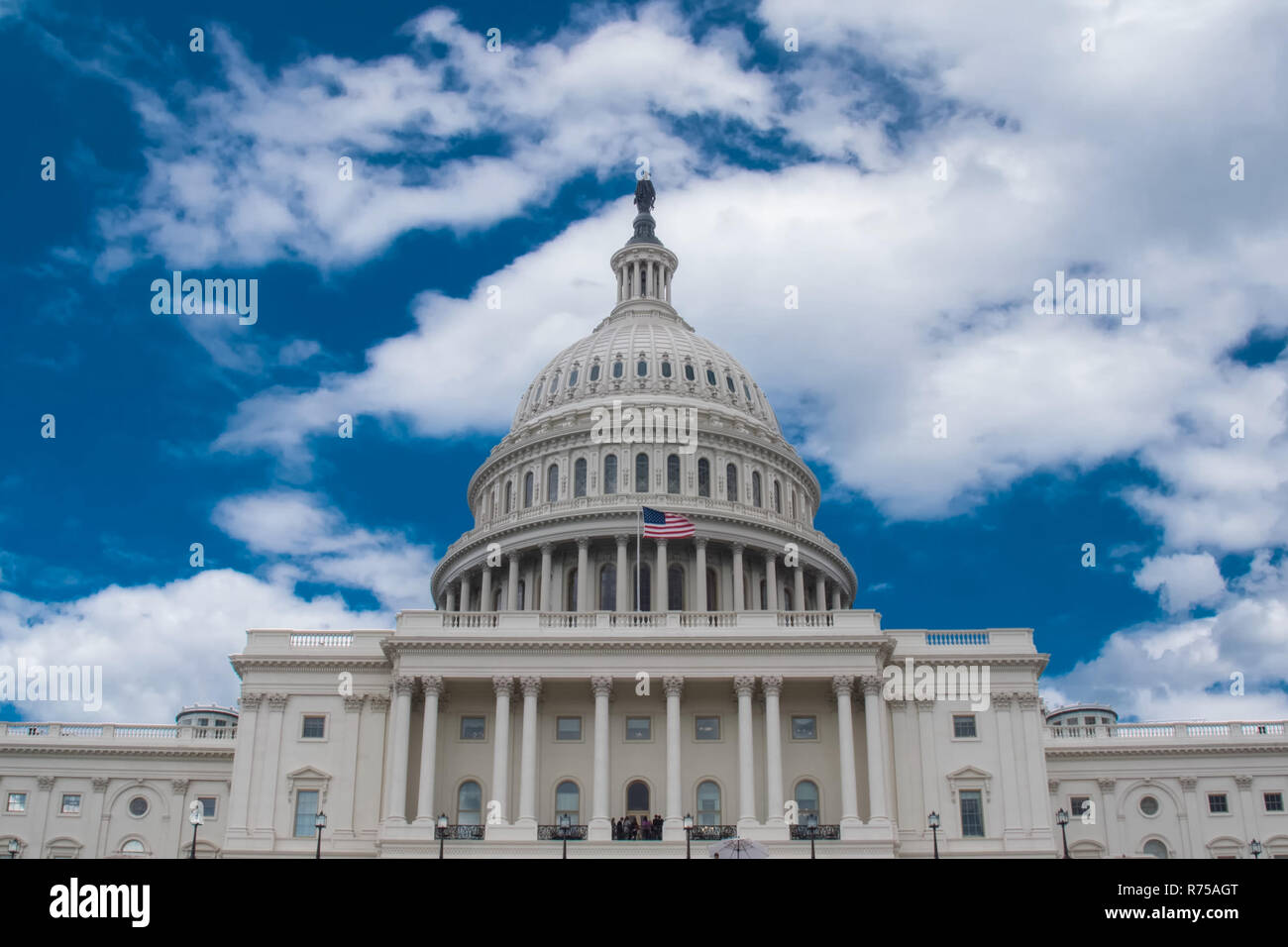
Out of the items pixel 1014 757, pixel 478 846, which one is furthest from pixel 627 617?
pixel 1014 757

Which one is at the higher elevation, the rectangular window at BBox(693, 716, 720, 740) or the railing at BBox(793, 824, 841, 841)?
the rectangular window at BBox(693, 716, 720, 740)

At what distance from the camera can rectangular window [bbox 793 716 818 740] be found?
62219mm

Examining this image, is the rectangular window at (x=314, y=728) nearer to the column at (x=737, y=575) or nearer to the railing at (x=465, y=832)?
the railing at (x=465, y=832)

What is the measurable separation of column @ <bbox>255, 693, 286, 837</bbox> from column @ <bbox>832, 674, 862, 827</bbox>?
26.6 meters

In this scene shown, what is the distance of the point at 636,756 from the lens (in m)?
61.6

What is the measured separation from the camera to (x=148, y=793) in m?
75.8

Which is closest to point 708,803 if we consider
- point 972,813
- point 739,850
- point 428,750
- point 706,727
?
point 706,727

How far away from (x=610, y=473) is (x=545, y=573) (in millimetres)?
9474

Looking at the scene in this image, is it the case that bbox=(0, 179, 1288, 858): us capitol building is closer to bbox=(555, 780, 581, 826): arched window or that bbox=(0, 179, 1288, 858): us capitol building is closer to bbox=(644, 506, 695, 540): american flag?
bbox=(555, 780, 581, 826): arched window

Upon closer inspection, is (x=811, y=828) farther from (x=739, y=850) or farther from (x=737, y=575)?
(x=737, y=575)

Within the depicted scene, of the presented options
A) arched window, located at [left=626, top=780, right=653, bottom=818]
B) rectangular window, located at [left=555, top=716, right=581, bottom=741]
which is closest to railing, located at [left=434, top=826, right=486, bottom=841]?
rectangular window, located at [left=555, top=716, right=581, bottom=741]

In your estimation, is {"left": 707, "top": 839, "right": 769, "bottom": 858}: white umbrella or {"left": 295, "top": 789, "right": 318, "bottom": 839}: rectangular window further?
{"left": 295, "top": 789, "right": 318, "bottom": 839}: rectangular window
